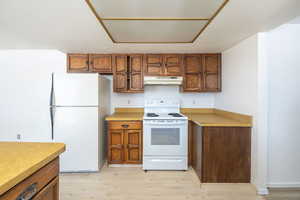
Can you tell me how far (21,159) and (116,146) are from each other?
2.24m

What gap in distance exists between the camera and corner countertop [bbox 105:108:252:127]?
2.59 m

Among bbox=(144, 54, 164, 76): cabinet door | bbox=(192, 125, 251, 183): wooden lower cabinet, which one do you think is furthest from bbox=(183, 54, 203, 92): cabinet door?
bbox=(192, 125, 251, 183): wooden lower cabinet

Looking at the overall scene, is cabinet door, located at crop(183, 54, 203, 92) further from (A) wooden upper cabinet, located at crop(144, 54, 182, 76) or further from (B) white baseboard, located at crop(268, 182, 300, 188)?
(B) white baseboard, located at crop(268, 182, 300, 188)

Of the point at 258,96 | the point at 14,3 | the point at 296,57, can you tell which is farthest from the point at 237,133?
the point at 14,3

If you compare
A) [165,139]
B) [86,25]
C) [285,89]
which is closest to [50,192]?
[86,25]

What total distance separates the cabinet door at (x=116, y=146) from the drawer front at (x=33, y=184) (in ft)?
6.44

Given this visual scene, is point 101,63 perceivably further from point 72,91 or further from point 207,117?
point 207,117

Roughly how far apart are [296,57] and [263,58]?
0.49m

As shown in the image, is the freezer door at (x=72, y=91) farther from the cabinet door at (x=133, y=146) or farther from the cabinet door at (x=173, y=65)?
the cabinet door at (x=173, y=65)

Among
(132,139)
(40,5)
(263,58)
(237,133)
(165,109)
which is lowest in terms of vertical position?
(132,139)

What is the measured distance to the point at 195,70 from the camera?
3.56 m

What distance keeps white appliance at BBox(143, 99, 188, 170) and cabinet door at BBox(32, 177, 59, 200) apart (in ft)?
6.34

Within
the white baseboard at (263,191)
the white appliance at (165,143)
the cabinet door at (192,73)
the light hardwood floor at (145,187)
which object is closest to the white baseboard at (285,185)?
the white baseboard at (263,191)

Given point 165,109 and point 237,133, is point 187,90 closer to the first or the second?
point 165,109
